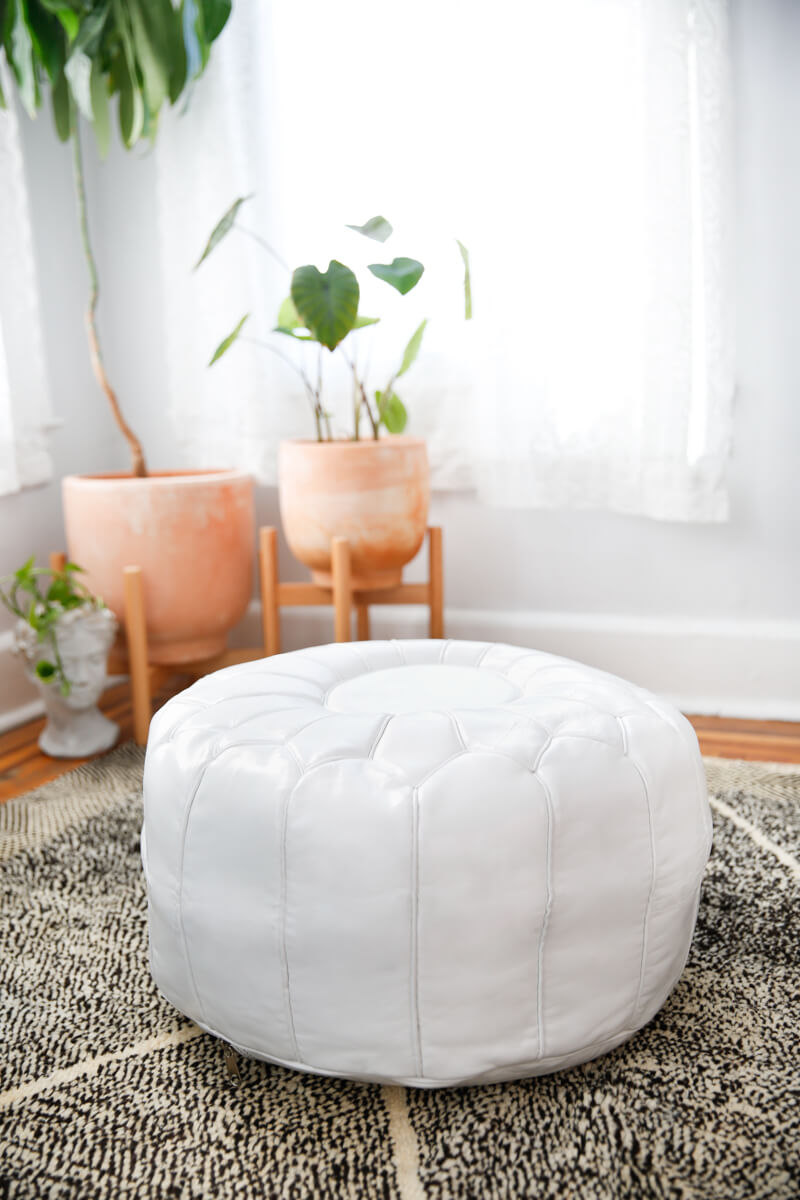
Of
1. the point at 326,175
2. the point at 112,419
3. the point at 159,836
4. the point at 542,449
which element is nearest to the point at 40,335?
the point at 112,419

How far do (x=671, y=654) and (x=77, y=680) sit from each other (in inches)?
47.1

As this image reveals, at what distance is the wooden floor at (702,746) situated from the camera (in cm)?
170

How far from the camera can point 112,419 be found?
2.33 metres

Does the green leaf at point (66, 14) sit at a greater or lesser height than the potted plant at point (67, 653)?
greater

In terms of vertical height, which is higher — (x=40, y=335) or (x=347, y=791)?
(x=40, y=335)

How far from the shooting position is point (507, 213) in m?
1.84

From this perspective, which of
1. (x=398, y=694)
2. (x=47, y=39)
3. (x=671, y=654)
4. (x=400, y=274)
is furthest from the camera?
(x=671, y=654)

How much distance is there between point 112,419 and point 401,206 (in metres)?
0.91

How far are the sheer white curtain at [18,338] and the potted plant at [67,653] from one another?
301mm

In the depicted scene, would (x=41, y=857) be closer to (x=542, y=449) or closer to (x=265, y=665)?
(x=265, y=665)

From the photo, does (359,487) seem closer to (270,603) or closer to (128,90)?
(270,603)

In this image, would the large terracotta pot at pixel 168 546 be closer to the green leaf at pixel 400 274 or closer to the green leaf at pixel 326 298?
the green leaf at pixel 326 298

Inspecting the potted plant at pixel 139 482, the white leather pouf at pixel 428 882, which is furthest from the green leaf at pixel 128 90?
the white leather pouf at pixel 428 882

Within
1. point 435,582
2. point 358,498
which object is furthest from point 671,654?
point 358,498
